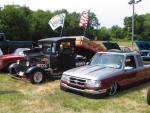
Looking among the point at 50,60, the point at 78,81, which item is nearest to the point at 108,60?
the point at 78,81

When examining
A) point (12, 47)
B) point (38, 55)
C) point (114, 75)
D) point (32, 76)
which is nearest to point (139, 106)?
point (114, 75)

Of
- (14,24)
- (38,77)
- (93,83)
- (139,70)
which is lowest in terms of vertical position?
(38,77)

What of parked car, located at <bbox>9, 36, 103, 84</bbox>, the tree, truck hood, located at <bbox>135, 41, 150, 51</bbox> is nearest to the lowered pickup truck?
parked car, located at <bbox>9, 36, 103, 84</bbox>

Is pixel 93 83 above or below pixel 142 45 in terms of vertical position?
below

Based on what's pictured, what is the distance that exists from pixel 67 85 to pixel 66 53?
3352 millimetres

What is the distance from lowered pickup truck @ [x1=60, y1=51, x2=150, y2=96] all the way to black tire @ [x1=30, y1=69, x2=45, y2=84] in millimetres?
2062

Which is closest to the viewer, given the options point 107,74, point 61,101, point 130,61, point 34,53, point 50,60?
point 61,101

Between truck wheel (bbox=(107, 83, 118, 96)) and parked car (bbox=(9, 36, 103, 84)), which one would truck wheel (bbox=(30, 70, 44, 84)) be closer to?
parked car (bbox=(9, 36, 103, 84))

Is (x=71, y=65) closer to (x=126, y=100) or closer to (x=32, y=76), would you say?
(x=32, y=76)

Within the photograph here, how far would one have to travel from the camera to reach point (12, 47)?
21000 millimetres

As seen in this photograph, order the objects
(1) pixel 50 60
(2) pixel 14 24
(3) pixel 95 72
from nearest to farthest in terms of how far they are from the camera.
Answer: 1. (3) pixel 95 72
2. (1) pixel 50 60
3. (2) pixel 14 24

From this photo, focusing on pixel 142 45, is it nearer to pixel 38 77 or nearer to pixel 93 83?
pixel 38 77

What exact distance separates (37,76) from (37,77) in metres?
0.04

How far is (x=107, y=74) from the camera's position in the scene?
37.0ft
